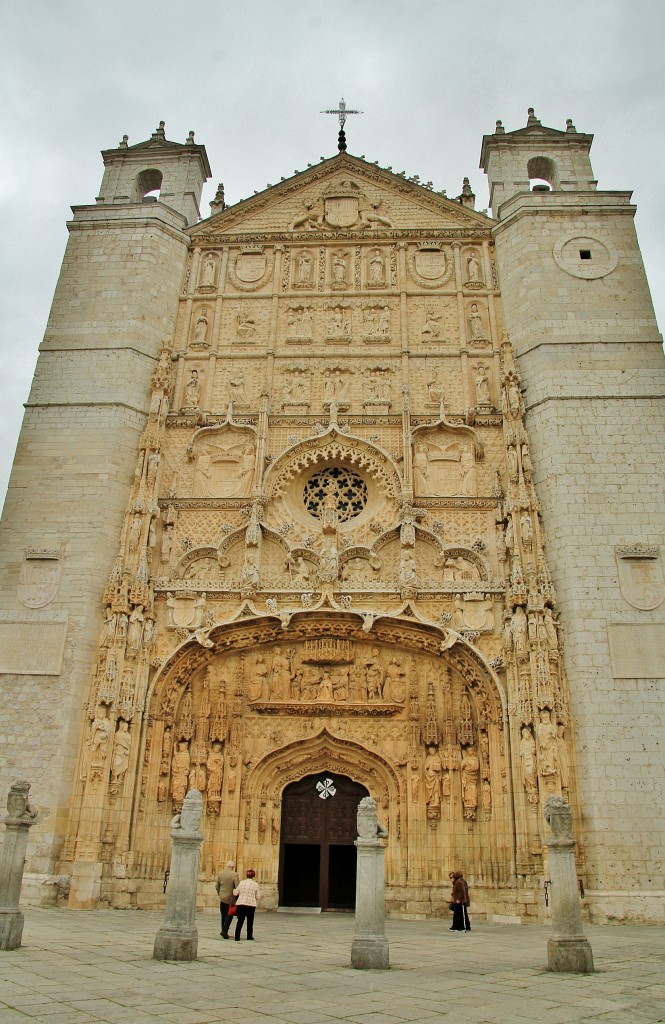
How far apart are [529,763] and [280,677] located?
15.1ft

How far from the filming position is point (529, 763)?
12.2 m

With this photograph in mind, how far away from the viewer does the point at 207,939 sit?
888 cm

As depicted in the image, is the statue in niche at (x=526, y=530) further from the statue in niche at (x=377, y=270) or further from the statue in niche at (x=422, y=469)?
the statue in niche at (x=377, y=270)

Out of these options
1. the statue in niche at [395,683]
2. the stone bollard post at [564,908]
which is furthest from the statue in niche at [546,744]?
the stone bollard post at [564,908]

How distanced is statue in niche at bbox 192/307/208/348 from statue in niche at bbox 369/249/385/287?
3956 mm

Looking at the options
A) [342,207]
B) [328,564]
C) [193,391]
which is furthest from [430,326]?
[328,564]

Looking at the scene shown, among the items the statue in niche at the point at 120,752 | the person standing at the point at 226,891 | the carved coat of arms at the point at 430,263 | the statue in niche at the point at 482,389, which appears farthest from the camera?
the carved coat of arms at the point at 430,263

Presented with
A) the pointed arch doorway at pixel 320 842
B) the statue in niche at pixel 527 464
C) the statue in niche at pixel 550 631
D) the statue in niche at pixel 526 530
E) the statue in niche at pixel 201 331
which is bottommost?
the pointed arch doorway at pixel 320 842

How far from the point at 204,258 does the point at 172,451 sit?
18.4ft

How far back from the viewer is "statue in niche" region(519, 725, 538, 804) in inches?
477

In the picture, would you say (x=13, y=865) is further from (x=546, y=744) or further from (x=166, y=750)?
(x=546, y=744)

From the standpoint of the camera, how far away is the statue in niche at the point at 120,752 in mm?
12562

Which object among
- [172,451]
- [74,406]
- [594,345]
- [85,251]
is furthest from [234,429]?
[594,345]

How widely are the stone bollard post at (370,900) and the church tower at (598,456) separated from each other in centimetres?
596
